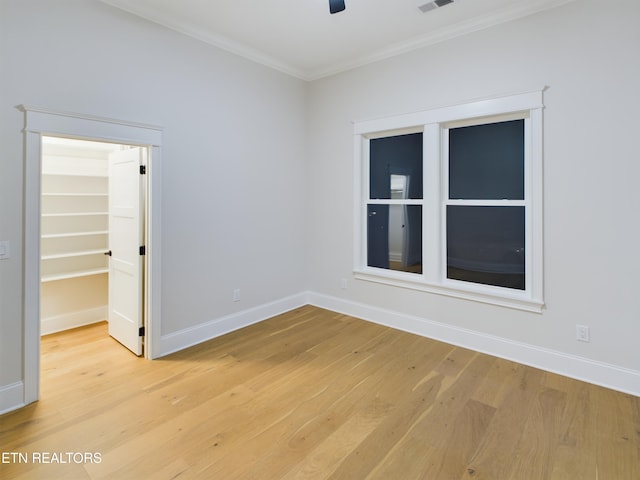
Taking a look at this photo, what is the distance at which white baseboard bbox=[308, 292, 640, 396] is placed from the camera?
2699mm

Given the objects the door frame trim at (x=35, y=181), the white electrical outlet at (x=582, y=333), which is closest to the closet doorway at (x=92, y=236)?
the door frame trim at (x=35, y=181)

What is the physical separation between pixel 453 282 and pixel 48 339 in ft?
14.3

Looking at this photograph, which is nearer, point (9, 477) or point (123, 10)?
point (9, 477)

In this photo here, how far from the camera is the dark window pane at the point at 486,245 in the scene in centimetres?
327

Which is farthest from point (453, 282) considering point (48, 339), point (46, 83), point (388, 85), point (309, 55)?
point (48, 339)

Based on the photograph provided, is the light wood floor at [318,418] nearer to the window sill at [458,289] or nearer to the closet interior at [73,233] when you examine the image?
the window sill at [458,289]

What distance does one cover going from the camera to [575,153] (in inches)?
111

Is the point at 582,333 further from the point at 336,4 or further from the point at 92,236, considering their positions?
the point at 92,236

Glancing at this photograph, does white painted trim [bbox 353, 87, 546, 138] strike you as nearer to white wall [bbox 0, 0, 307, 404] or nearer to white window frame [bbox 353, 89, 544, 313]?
white window frame [bbox 353, 89, 544, 313]

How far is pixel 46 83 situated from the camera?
251cm

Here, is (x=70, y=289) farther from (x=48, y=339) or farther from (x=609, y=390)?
(x=609, y=390)

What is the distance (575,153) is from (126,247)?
418 centimetres

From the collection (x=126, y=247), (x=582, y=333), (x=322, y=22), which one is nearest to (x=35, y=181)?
(x=126, y=247)

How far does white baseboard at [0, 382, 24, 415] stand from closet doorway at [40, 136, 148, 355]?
92 cm
